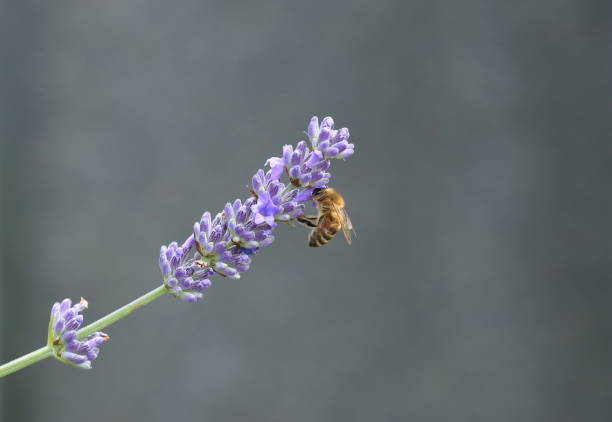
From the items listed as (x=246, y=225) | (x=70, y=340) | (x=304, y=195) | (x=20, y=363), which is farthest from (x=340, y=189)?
(x=20, y=363)

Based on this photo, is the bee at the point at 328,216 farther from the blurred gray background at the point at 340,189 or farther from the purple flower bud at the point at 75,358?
the blurred gray background at the point at 340,189

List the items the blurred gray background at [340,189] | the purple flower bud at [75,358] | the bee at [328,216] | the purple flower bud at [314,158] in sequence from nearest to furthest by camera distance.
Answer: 1. the purple flower bud at [75,358]
2. the purple flower bud at [314,158]
3. the bee at [328,216]
4. the blurred gray background at [340,189]

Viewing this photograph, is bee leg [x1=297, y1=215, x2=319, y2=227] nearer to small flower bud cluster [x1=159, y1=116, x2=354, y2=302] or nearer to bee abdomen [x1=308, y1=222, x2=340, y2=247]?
bee abdomen [x1=308, y1=222, x2=340, y2=247]

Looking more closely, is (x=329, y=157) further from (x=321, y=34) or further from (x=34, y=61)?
(x=34, y=61)

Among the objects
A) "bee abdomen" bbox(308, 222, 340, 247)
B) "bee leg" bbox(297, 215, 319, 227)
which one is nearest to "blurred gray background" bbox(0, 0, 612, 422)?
"bee abdomen" bbox(308, 222, 340, 247)

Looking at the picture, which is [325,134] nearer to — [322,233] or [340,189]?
[322,233]

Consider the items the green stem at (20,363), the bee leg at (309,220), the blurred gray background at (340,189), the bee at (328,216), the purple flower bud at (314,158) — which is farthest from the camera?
the blurred gray background at (340,189)

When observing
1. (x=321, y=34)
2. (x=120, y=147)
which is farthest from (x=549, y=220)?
(x=120, y=147)

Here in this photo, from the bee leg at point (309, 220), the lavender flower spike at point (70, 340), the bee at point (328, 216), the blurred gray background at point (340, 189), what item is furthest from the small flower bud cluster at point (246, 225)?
the blurred gray background at point (340, 189)

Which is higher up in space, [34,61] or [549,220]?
[34,61]
